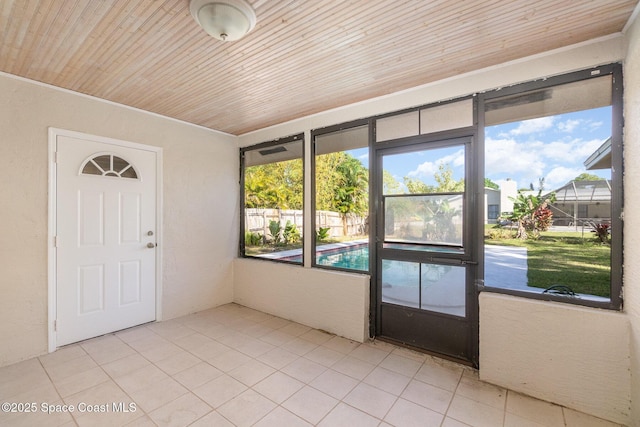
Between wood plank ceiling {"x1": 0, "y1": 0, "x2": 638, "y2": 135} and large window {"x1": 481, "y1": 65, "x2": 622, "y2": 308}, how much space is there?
0.40 metres

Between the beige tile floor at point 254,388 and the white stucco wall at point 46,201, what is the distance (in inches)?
24.2

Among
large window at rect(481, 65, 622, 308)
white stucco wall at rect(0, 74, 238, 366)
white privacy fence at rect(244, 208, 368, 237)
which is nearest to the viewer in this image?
large window at rect(481, 65, 622, 308)

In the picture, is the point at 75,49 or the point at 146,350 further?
the point at 146,350

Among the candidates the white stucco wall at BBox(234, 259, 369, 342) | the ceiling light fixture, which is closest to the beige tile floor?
the white stucco wall at BBox(234, 259, 369, 342)

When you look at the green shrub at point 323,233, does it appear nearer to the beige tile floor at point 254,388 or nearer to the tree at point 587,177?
the beige tile floor at point 254,388

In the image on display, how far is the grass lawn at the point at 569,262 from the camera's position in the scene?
1.96 meters

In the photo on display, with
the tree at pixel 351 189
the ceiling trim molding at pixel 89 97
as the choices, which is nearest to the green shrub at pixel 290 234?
the tree at pixel 351 189

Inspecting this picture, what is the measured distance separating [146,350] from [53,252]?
137 cm

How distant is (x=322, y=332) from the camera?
320cm

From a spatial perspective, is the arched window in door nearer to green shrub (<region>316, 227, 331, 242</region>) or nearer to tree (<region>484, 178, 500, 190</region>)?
green shrub (<region>316, 227, 331, 242</region>)

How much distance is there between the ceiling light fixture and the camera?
158 centimetres

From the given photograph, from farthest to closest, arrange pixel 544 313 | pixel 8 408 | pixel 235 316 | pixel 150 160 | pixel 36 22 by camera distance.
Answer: pixel 235 316, pixel 150 160, pixel 544 313, pixel 8 408, pixel 36 22

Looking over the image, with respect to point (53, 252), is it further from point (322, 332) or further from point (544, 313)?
point (544, 313)

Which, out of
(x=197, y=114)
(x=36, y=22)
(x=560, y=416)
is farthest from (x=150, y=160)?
(x=560, y=416)
